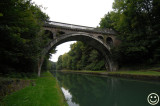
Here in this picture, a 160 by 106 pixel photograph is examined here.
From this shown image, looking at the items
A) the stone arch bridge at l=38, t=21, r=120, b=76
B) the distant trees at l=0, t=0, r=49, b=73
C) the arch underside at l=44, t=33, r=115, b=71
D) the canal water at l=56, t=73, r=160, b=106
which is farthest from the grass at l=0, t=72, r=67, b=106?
the arch underside at l=44, t=33, r=115, b=71

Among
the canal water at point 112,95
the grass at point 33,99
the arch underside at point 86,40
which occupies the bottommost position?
the canal water at point 112,95

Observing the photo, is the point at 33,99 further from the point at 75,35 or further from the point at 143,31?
the point at 143,31

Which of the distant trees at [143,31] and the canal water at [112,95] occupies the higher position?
the distant trees at [143,31]

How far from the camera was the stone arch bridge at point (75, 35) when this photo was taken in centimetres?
1698

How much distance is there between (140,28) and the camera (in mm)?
17109

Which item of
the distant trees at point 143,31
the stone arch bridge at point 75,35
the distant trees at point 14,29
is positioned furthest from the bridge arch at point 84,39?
the distant trees at point 14,29

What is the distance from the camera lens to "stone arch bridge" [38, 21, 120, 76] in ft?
55.7

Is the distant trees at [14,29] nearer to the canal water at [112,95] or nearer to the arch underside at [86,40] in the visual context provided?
the canal water at [112,95]

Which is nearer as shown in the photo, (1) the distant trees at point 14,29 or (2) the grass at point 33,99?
(2) the grass at point 33,99

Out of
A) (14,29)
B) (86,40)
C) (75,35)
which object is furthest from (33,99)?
(86,40)

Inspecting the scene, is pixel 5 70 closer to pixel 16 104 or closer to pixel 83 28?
pixel 16 104

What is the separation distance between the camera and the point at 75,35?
1880 centimetres

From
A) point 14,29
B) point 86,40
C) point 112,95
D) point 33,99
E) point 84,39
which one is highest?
point 84,39

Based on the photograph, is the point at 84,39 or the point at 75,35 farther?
the point at 84,39
